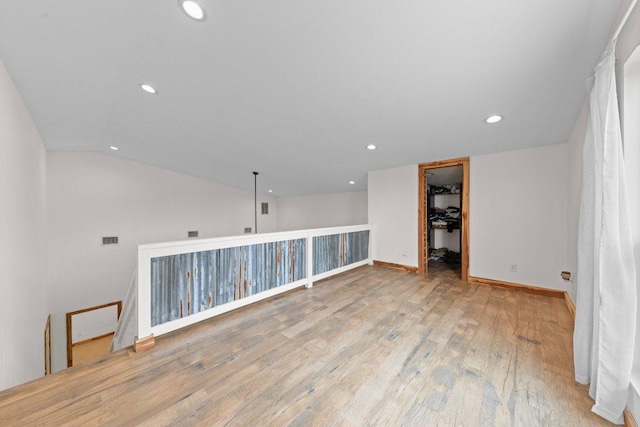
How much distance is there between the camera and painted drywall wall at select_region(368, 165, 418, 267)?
4.21 meters

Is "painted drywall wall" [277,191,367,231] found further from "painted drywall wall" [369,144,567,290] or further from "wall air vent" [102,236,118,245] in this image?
"wall air vent" [102,236,118,245]

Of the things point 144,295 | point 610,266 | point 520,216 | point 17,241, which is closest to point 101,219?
point 17,241

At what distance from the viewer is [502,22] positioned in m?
1.38

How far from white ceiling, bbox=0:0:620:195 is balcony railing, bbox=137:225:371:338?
157 centimetres

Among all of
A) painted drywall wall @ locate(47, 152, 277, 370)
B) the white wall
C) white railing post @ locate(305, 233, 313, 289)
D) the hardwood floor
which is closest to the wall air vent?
painted drywall wall @ locate(47, 152, 277, 370)

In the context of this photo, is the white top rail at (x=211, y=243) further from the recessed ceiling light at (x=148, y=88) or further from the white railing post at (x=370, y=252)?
the white railing post at (x=370, y=252)

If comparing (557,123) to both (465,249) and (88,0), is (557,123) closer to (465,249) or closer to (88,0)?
(465,249)

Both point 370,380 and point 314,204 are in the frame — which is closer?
point 370,380

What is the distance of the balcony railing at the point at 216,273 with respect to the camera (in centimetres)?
195

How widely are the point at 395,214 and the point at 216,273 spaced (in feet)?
11.2

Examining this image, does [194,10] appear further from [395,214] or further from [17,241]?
[395,214]

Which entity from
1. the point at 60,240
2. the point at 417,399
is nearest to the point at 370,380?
the point at 417,399

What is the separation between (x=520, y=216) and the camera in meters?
3.21

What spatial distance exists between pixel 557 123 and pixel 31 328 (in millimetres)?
6854
